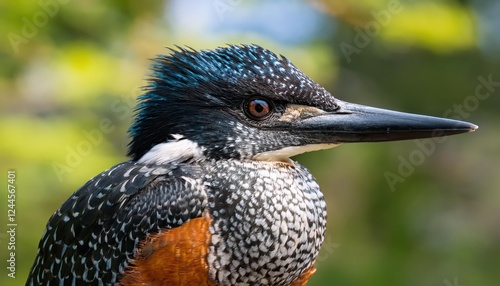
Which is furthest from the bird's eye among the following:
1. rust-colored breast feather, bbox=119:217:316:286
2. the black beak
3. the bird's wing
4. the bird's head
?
rust-colored breast feather, bbox=119:217:316:286

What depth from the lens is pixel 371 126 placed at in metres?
3.33

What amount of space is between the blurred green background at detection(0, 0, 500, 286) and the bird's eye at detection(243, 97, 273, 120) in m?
1.72

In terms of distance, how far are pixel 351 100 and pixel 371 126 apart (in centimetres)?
407

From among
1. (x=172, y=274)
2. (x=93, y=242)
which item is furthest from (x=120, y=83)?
(x=172, y=274)

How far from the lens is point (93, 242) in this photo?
331cm

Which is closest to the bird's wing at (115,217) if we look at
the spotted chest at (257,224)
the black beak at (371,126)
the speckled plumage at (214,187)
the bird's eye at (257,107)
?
the speckled plumage at (214,187)

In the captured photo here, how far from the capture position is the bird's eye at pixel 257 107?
3281 mm

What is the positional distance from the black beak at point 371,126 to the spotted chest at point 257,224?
27 centimetres

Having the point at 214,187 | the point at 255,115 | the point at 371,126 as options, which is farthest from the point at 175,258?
the point at 371,126

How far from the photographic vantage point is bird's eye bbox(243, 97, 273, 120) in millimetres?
3281

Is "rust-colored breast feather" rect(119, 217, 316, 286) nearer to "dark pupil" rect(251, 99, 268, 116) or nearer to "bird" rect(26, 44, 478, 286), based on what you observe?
"bird" rect(26, 44, 478, 286)

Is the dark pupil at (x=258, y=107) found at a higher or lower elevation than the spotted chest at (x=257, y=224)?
higher

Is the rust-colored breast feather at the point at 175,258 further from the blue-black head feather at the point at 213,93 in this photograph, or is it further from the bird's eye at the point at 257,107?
the bird's eye at the point at 257,107

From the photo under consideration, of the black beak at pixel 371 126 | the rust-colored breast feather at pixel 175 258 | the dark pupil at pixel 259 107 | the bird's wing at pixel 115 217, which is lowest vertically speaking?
the rust-colored breast feather at pixel 175 258
